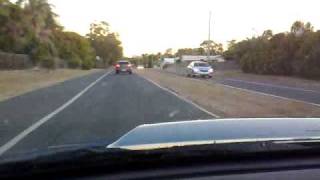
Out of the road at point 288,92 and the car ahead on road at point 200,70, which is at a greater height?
the road at point 288,92

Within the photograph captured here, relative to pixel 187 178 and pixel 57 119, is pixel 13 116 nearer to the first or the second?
pixel 57 119

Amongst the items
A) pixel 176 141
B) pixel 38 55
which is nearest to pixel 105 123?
pixel 176 141

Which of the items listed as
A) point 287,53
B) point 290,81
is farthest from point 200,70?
point 290,81

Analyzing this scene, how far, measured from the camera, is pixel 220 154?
2.90 m

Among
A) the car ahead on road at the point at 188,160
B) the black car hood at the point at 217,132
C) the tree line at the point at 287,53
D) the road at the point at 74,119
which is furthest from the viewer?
the tree line at the point at 287,53

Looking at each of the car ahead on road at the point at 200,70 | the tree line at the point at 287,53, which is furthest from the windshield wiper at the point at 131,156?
the car ahead on road at the point at 200,70

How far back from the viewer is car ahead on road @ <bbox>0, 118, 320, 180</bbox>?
2.74 metres

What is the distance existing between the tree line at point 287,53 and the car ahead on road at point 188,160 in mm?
53514

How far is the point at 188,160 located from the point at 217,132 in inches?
25.5

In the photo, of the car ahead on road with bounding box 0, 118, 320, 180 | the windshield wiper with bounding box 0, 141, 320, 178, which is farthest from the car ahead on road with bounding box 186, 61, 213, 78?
the windshield wiper with bounding box 0, 141, 320, 178

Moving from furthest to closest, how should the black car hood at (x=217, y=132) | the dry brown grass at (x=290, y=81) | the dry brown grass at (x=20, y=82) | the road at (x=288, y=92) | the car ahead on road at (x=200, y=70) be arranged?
the car ahead on road at (x=200, y=70) → the dry brown grass at (x=290, y=81) → the dry brown grass at (x=20, y=82) → the road at (x=288, y=92) → the black car hood at (x=217, y=132)

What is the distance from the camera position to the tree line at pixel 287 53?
5728cm

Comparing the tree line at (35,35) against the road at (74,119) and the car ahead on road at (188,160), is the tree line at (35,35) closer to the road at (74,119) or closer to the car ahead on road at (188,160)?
the road at (74,119)

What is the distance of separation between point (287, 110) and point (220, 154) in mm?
18368
